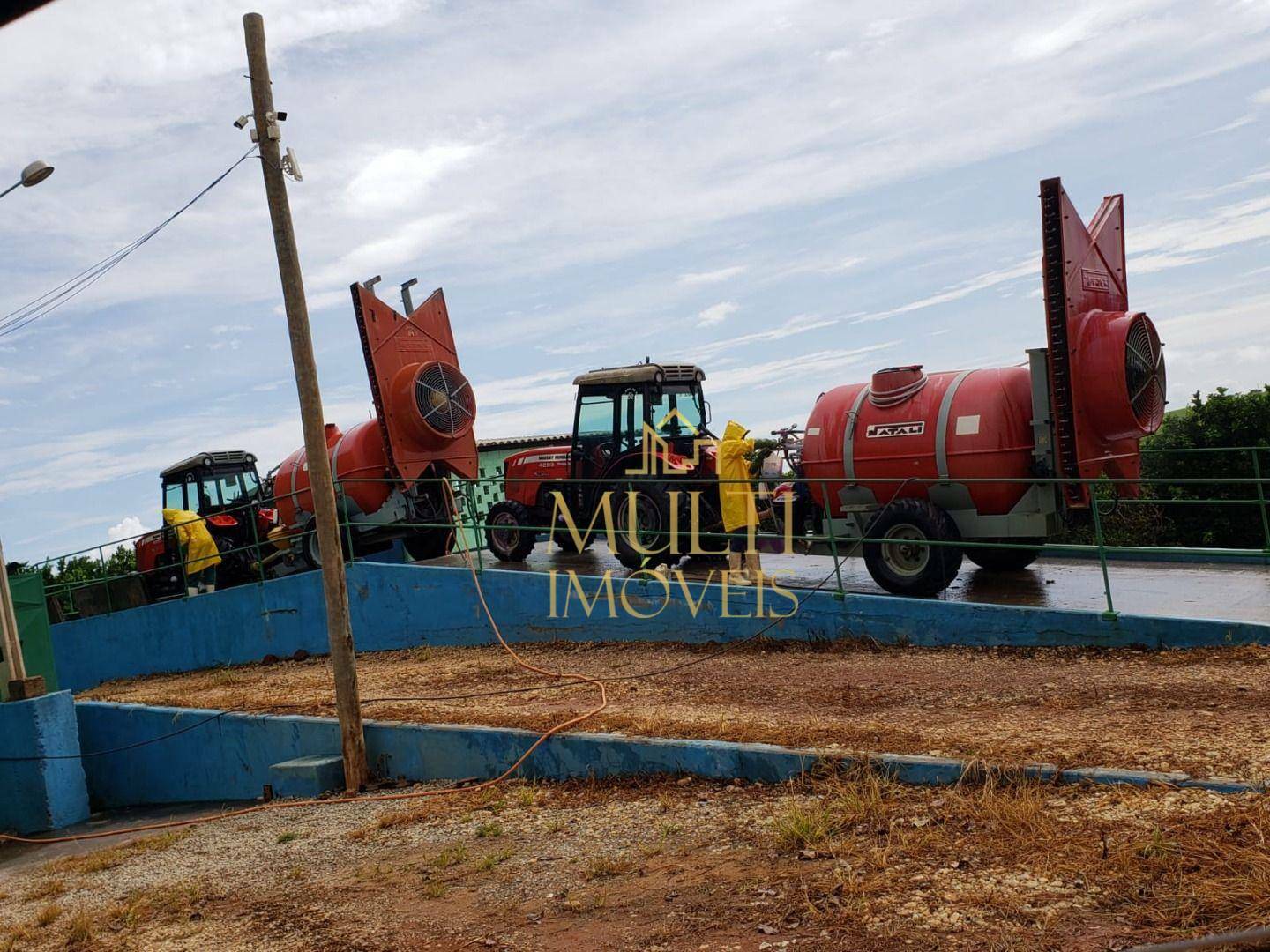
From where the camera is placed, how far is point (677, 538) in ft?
51.4

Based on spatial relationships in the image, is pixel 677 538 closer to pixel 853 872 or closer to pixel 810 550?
pixel 810 550

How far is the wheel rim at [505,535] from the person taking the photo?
18.4 metres

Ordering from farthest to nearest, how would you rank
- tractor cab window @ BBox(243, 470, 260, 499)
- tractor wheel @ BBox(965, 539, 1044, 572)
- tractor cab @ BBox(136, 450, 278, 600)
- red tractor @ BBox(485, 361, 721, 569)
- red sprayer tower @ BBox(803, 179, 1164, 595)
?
tractor cab window @ BBox(243, 470, 260, 499), tractor cab @ BBox(136, 450, 278, 600), red tractor @ BBox(485, 361, 721, 569), tractor wheel @ BBox(965, 539, 1044, 572), red sprayer tower @ BBox(803, 179, 1164, 595)

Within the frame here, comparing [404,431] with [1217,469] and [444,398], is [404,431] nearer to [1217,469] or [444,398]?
[444,398]

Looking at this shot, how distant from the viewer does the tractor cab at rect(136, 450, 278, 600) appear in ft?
75.3

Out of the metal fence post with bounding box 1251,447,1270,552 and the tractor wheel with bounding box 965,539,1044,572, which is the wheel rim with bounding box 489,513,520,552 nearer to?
the tractor wheel with bounding box 965,539,1044,572

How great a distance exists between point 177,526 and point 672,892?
16.5 meters

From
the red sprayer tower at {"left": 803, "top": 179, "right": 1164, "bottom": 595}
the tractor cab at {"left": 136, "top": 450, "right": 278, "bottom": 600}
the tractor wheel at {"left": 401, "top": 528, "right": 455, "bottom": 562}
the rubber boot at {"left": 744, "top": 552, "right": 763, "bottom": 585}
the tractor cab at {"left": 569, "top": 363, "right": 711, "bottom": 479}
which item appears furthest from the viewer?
the tractor cab at {"left": 136, "top": 450, "right": 278, "bottom": 600}

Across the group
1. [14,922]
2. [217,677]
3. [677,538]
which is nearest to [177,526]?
[217,677]

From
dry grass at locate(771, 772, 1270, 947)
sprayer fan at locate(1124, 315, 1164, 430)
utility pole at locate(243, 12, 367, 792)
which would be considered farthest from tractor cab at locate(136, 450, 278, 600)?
dry grass at locate(771, 772, 1270, 947)

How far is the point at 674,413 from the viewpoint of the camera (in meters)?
16.7

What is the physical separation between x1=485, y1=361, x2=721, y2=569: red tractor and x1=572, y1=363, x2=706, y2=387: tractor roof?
0.01m

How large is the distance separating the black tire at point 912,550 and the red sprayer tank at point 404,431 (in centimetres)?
720

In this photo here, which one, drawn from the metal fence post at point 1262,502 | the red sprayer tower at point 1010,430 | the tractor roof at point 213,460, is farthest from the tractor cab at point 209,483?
the metal fence post at point 1262,502
